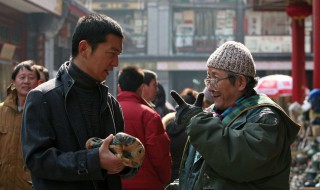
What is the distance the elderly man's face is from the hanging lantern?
468 inches

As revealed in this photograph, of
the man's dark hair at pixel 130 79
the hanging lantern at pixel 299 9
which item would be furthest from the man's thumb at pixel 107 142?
the hanging lantern at pixel 299 9

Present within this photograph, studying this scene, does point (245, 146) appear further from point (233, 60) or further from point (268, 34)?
point (268, 34)

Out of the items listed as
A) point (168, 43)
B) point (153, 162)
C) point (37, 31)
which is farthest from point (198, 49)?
point (153, 162)

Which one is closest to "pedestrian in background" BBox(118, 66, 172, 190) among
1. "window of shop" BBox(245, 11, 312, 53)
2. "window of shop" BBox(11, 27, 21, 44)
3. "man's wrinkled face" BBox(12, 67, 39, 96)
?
"man's wrinkled face" BBox(12, 67, 39, 96)

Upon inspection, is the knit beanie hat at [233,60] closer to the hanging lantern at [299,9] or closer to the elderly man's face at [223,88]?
the elderly man's face at [223,88]

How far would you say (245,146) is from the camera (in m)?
3.00

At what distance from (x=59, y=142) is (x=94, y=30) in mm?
512

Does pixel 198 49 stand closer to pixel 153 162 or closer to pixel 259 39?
pixel 259 39

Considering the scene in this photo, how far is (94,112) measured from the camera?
3.04 m

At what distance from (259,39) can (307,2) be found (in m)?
→ 20.2

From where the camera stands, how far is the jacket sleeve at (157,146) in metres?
4.85

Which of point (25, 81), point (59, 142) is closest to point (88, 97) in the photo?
point (59, 142)

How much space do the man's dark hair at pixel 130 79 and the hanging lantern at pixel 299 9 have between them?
1008 cm

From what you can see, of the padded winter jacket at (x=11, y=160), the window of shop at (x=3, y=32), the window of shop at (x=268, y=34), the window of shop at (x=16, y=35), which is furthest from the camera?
the window of shop at (x=268, y=34)
